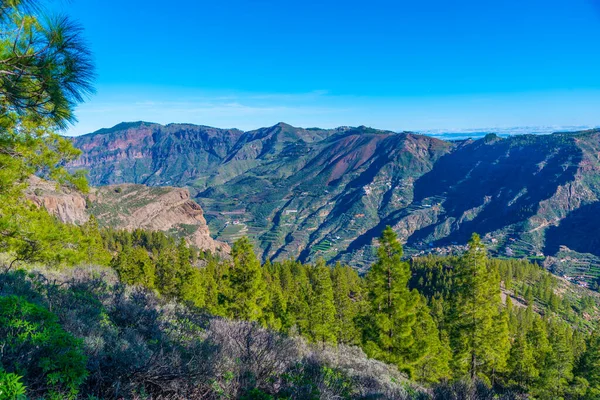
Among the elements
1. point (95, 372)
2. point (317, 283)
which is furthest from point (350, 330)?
point (95, 372)

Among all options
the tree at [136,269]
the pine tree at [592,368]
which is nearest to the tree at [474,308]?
the pine tree at [592,368]

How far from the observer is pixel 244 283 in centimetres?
2564

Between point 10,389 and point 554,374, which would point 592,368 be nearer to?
point 554,374

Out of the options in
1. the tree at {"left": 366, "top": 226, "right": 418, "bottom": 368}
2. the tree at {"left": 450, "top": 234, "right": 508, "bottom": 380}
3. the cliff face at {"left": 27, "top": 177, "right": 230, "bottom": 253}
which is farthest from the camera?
the cliff face at {"left": 27, "top": 177, "right": 230, "bottom": 253}

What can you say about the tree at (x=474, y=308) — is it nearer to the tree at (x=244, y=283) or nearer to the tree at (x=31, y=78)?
the tree at (x=244, y=283)

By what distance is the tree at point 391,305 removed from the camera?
1922 cm

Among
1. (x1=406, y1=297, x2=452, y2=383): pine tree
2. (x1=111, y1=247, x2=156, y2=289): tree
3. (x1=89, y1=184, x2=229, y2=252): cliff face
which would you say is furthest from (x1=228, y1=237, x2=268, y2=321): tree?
(x1=89, y1=184, x2=229, y2=252): cliff face

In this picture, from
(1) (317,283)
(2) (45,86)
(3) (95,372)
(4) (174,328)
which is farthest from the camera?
(1) (317,283)

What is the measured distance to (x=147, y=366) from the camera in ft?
15.9

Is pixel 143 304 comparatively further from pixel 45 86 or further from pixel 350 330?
pixel 350 330

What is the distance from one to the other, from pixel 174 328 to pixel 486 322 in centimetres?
2141

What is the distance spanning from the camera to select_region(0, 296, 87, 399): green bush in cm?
377

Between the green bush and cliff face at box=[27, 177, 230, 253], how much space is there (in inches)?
5883

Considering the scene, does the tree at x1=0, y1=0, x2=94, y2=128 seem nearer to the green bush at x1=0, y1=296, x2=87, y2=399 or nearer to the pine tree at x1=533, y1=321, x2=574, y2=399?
the green bush at x1=0, y1=296, x2=87, y2=399
